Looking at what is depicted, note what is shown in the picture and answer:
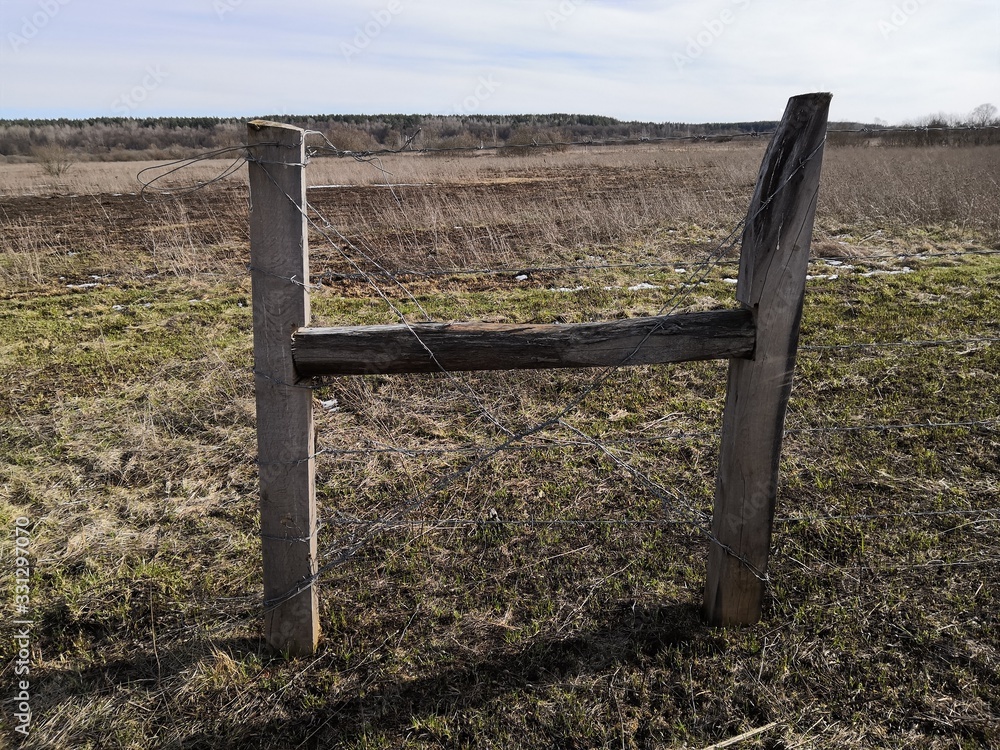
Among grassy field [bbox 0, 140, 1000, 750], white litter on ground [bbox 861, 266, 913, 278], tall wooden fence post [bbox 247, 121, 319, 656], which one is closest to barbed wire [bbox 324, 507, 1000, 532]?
grassy field [bbox 0, 140, 1000, 750]

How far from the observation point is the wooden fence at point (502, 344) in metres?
2.10

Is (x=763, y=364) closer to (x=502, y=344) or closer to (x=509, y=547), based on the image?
(x=502, y=344)

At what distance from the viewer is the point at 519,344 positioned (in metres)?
2.20

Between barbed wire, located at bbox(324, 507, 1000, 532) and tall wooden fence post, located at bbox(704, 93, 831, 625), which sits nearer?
tall wooden fence post, located at bbox(704, 93, 831, 625)

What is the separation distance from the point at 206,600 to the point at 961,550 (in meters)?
3.40

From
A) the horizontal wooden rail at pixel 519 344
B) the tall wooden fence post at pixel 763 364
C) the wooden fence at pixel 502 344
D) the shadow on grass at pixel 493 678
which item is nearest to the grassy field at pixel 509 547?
the shadow on grass at pixel 493 678

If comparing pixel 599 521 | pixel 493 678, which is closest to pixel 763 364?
pixel 599 521

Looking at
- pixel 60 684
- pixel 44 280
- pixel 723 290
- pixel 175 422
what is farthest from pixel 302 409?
pixel 44 280

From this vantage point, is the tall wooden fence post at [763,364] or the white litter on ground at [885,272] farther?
the white litter on ground at [885,272]

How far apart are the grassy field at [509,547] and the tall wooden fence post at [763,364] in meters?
0.27

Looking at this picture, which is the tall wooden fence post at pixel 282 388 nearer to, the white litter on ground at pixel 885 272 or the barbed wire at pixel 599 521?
the barbed wire at pixel 599 521

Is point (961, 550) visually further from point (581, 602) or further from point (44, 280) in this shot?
point (44, 280)

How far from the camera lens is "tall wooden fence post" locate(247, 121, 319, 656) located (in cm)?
206

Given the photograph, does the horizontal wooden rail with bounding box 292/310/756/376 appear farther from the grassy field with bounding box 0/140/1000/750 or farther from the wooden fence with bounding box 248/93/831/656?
the grassy field with bounding box 0/140/1000/750
